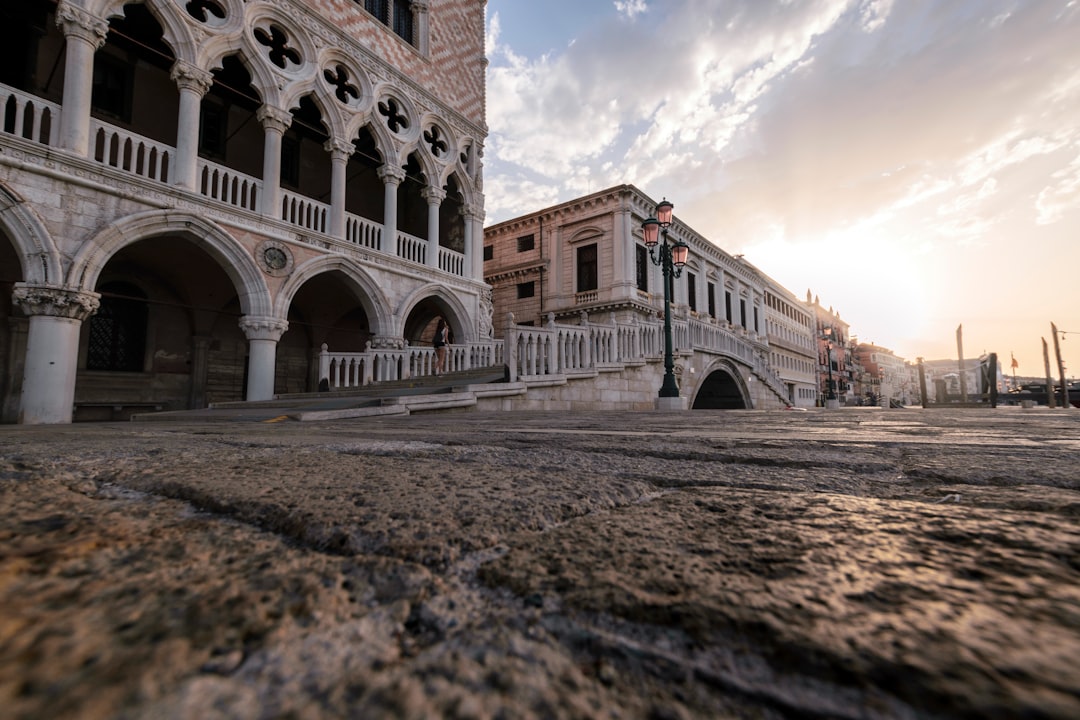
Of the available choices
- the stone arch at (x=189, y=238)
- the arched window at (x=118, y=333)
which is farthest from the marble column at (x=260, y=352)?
the arched window at (x=118, y=333)

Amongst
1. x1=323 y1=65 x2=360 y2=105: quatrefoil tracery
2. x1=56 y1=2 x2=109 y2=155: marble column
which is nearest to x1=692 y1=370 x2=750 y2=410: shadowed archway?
x1=323 y1=65 x2=360 y2=105: quatrefoil tracery

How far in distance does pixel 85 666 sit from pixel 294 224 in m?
11.0

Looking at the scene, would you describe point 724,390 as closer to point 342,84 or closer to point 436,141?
point 436,141

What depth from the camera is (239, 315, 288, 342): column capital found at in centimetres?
909

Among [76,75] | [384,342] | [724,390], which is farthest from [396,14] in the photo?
[724,390]

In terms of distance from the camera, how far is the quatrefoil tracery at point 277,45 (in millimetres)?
9992

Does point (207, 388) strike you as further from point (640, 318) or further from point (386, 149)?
point (640, 318)

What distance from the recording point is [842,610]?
17.6 inches

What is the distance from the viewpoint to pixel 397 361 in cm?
1071

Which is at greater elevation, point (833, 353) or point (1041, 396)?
point (833, 353)

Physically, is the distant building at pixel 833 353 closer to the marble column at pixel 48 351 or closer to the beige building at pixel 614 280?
the beige building at pixel 614 280

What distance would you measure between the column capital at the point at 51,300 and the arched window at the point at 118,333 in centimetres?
386

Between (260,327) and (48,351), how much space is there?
289cm

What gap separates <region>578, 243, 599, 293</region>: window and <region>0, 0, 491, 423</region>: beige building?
709cm
